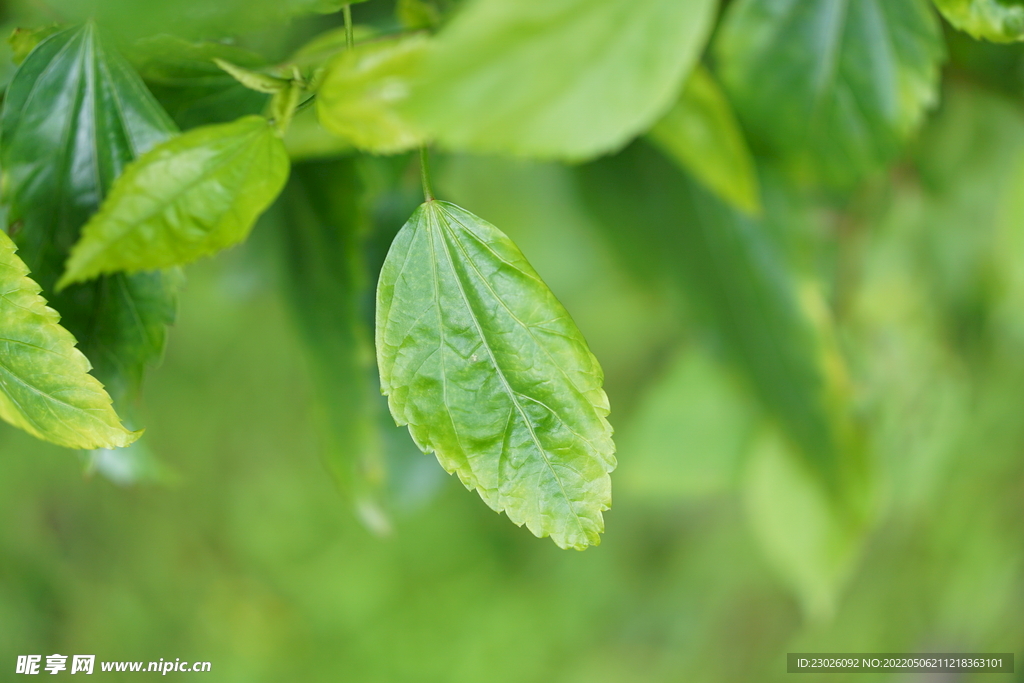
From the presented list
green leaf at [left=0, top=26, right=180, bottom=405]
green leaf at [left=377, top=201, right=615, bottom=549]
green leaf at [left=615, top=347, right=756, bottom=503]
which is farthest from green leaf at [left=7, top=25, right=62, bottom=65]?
green leaf at [left=615, top=347, right=756, bottom=503]

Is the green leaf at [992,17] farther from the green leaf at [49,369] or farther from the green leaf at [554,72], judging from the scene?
the green leaf at [49,369]

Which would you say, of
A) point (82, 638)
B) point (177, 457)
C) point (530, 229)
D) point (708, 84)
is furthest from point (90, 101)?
point (82, 638)

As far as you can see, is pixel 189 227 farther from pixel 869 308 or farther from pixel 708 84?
pixel 869 308

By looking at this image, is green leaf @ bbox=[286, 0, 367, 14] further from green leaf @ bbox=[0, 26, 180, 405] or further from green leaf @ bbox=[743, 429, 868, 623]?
green leaf @ bbox=[743, 429, 868, 623]

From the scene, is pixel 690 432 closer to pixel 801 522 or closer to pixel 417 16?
pixel 801 522

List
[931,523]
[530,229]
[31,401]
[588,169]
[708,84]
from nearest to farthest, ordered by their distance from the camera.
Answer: [31,401] → [708,84] → [588,169] → [530,229] → [931,523]
